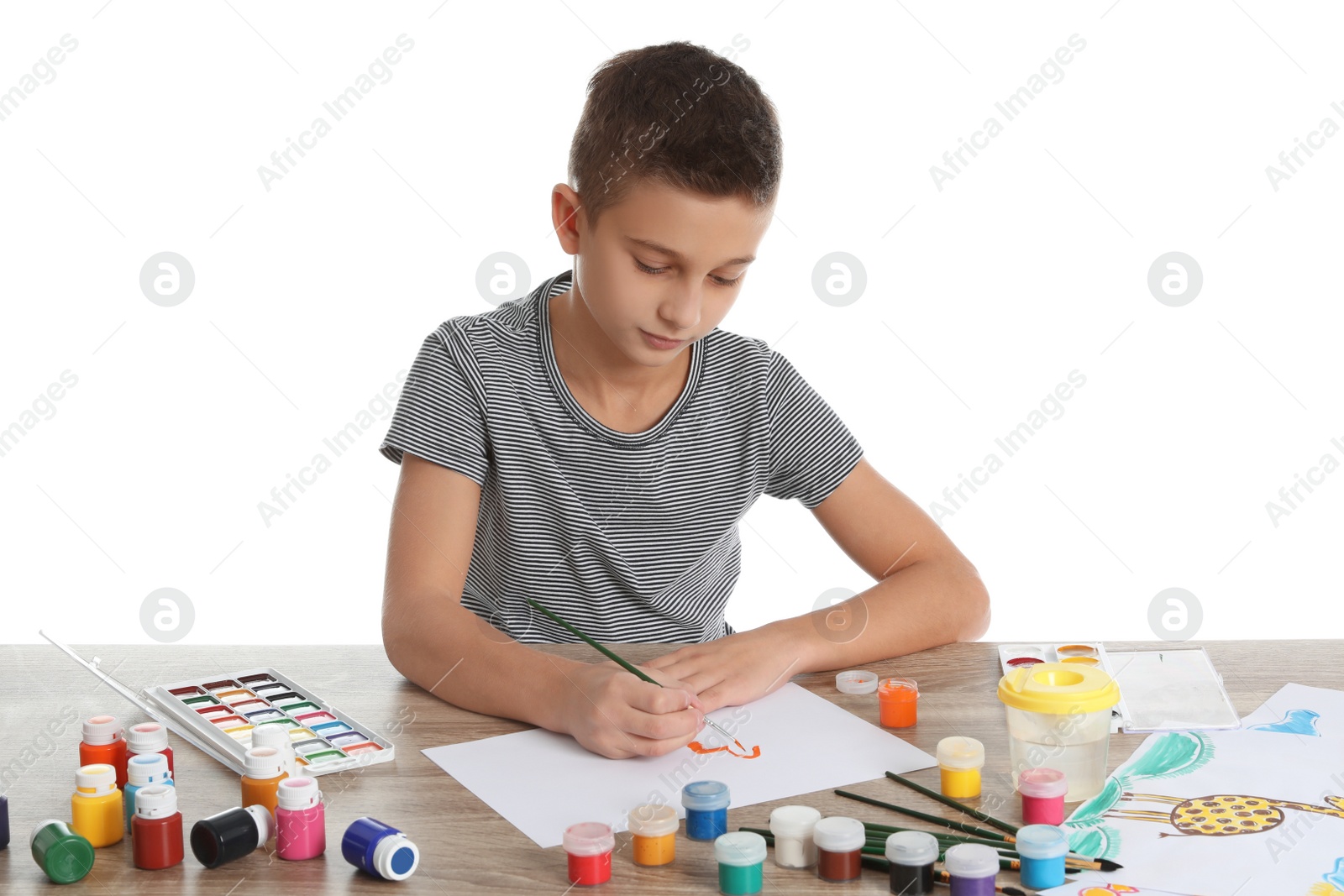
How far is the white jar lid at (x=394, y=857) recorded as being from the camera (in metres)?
0.85

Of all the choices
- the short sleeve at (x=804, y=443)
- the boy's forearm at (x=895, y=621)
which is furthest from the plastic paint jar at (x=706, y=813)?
the short sleeve at (x=804, y=443)

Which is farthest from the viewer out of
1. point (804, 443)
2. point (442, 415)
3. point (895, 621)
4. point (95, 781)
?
point (804, 443)

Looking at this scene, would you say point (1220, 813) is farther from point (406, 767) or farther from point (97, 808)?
point (97, 808)

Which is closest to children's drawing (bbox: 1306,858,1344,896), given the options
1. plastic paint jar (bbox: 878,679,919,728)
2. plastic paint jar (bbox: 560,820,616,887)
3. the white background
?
plastic paint jar (bbox: 878,679,919,728)

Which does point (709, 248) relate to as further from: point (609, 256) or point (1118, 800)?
point (1118, 800)

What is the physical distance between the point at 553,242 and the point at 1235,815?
6.25 ft

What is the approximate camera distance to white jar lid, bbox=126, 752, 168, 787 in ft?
3.06

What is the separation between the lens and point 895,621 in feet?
4.36

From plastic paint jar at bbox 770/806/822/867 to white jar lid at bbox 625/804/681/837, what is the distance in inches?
2.8

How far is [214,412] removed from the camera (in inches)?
103

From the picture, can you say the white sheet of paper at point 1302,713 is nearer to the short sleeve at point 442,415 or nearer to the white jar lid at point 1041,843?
the white jar lid at point 1041,843

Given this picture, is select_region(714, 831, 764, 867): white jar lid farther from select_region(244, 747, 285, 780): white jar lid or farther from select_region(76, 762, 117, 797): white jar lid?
select_region(76, 762, 117, 797): white jar lid

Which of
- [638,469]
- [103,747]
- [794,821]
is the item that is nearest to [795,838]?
[794,821]

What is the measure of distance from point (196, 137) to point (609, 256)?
1554 mm
